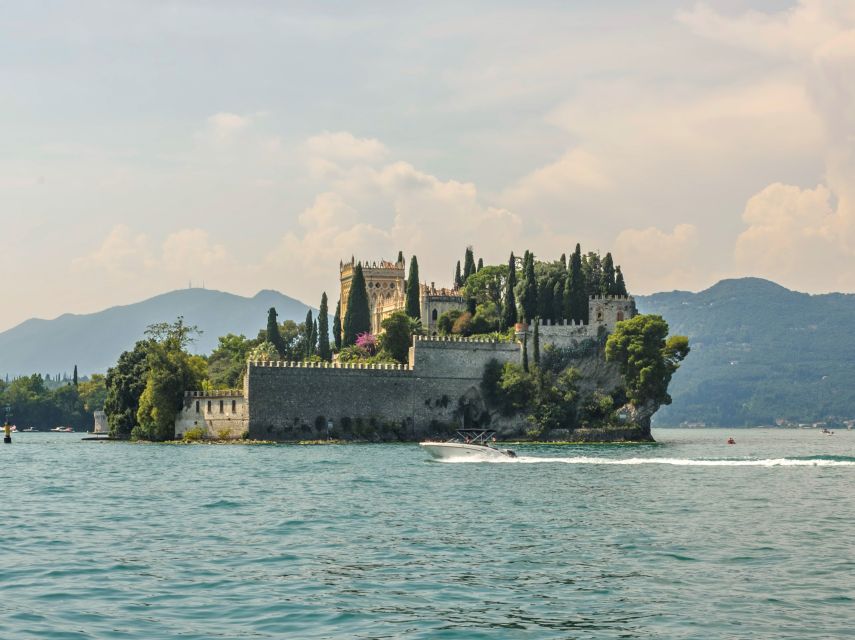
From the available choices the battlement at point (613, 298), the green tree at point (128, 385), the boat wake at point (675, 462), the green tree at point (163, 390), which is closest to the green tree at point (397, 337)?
the battlement at point (613, 298)

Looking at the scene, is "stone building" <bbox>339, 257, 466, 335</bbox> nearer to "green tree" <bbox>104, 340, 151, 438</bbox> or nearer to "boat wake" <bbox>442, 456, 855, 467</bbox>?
"green tree" <bbox>104, 340, 151, 438</bbox>

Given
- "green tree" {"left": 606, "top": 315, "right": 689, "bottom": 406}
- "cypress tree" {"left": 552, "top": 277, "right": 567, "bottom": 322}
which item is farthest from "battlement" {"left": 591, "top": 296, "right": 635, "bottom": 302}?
"green tree" {"left": 606, "top": 315, "right": 689, "bottom": 406}

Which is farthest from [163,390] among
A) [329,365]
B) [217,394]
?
[329,365]

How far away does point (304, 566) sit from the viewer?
2422 cm

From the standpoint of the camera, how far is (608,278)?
95875 mm

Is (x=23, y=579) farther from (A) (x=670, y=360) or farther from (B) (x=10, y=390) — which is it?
(B) (x=10, y=390)

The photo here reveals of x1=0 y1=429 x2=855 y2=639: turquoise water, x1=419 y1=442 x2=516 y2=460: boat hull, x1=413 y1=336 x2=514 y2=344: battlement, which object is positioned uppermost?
x1=413 y1=336 x2=514 y2=344: battlement

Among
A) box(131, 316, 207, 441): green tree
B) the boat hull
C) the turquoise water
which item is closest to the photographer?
the turquoise water

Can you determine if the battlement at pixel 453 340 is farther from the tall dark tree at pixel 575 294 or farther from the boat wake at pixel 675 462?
the boat wake at pixel 675 462

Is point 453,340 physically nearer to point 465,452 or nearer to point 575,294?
point 575,294

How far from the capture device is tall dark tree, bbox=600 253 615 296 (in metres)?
95.4

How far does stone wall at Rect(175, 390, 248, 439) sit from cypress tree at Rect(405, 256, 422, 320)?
2183 cm

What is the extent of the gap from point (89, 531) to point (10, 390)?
138181 millimetres

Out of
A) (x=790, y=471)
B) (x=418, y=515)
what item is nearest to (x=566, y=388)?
(x=790, y=471)
